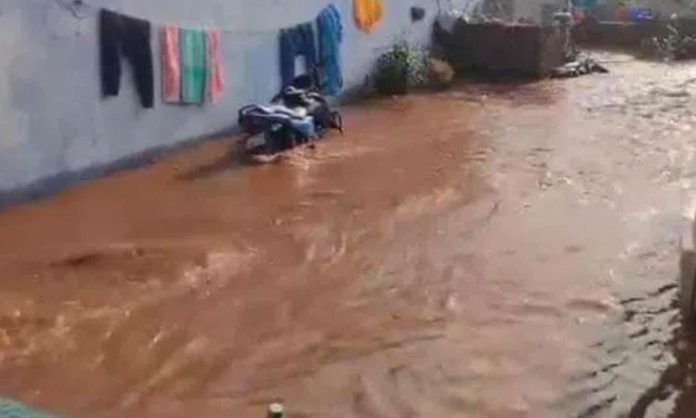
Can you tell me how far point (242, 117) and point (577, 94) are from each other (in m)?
5.96

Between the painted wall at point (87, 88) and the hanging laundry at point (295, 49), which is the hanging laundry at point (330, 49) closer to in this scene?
the hanging laundry at point (295, 49)

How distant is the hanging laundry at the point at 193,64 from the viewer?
10.4 meters

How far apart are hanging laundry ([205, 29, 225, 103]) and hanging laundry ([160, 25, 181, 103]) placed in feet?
1.74

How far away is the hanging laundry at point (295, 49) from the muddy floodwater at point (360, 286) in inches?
74.5

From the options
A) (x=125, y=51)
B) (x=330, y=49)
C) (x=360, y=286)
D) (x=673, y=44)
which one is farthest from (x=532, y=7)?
(x=360, y=286)

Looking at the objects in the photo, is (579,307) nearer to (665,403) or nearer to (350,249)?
(665,403)

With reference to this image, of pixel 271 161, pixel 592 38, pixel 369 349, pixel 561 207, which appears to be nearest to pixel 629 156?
pixel 561 207

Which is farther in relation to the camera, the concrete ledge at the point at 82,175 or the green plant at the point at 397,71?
the green plant at the point at 397,71

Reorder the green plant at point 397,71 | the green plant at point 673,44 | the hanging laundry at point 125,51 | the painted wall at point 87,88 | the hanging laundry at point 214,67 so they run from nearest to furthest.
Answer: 1. the painted wall at point 87,88
2. the hanging laundry at point 125,51
3. the hanging laundry at point 214,67
4. the green plant at point 397,71
5. the green plant at point 673,44

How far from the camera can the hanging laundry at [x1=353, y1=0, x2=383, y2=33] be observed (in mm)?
14227

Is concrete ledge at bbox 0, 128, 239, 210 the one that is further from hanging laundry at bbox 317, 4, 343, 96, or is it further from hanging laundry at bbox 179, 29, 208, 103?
hanging laundry at bbox 317, 4, 343, 96

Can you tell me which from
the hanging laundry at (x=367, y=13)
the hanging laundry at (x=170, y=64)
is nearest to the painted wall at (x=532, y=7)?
the hanging laundry at (x=367, y=13)

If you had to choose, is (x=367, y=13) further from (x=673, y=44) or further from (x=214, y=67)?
(x=673, y=44)

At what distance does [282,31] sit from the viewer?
40.6ft
